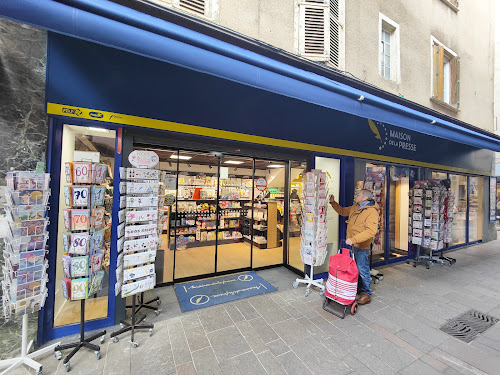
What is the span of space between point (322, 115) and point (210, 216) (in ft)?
11.9

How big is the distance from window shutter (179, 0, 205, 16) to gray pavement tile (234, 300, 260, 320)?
510 centimetres

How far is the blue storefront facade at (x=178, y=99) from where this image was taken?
6.98ft

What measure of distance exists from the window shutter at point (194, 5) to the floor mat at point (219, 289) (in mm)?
5033

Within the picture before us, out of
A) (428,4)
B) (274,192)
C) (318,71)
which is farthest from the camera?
(428,4)

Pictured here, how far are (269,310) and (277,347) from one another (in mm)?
823

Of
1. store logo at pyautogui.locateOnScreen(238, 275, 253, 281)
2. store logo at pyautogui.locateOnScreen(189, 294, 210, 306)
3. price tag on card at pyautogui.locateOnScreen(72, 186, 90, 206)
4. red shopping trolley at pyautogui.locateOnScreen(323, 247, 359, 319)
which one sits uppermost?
price tag on card at pyautogui.locateOnScreen(72, 186, 90, 206)

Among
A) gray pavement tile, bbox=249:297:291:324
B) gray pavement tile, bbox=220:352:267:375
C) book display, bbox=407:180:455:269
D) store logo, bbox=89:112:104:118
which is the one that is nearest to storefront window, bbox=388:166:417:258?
book display, bbox=407:180:455:269

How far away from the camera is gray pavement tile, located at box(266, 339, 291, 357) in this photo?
2612mm

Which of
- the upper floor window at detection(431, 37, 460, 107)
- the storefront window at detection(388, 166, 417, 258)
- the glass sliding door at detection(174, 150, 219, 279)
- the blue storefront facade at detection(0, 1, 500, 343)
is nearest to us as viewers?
the blue storefront facade at detection(0, 1, 500, 343)

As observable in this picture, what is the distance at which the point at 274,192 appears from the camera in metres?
6.40

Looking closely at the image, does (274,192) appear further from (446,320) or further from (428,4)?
(428,4)

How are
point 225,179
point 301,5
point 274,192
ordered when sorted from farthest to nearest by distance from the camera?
1. point 274,192
2. point 225,179
3. point 301,5

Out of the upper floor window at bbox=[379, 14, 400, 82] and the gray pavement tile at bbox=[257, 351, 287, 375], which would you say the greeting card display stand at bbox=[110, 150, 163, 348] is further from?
the upper floor window at bbox=[379, 14, 400, 82]

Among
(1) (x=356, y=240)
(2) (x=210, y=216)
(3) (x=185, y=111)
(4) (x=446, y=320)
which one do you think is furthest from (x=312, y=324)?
(3) (x=185, y=111)
